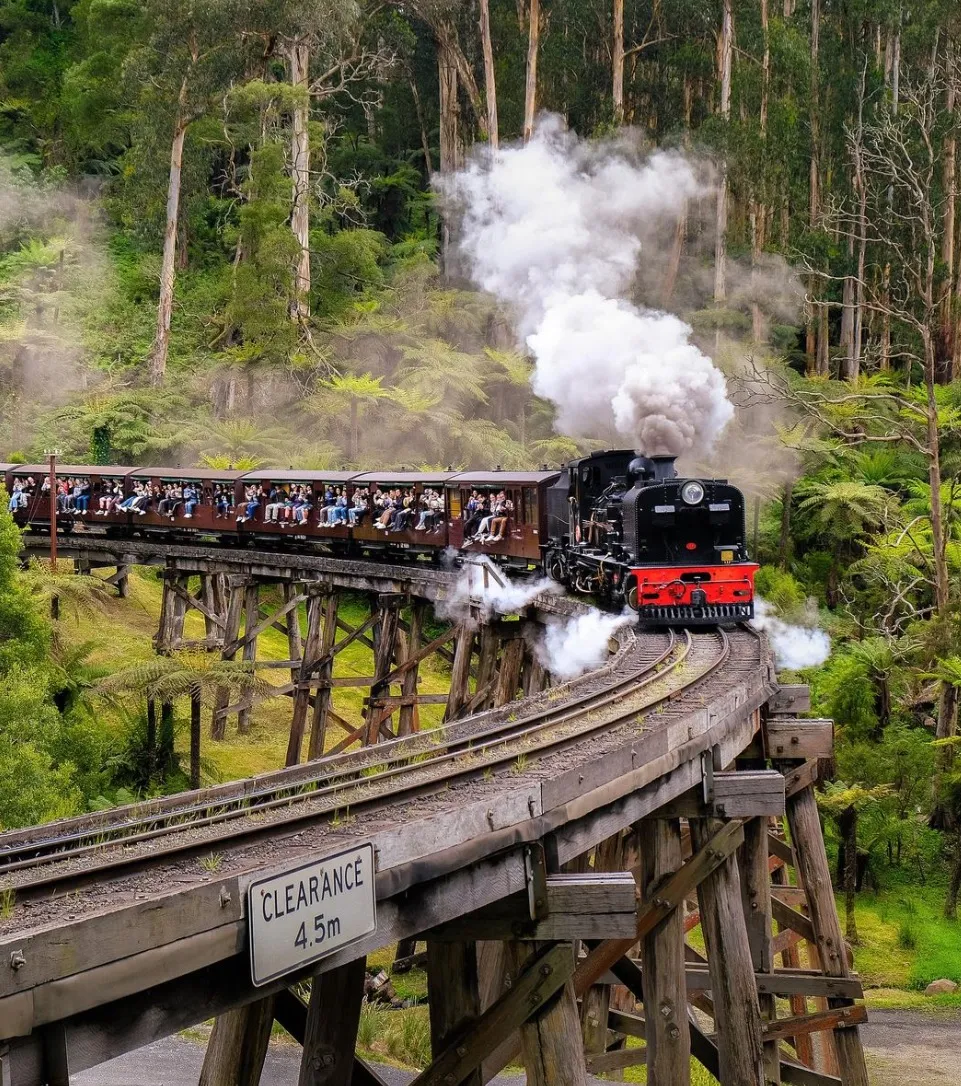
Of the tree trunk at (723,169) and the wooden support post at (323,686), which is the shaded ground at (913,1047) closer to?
the wooden support post at (323,686)

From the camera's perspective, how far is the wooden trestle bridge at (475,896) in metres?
4.40

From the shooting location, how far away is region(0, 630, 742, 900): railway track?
219 inches

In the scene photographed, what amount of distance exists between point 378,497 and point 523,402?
1612 cm

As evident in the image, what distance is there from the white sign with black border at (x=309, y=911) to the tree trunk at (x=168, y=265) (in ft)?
109

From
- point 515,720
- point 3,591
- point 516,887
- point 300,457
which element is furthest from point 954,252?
point 516,887

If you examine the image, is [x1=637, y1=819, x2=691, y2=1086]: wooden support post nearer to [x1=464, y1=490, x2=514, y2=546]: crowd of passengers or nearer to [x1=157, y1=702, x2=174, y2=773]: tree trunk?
[x1=464, y1=490, x2=514, y2=546]: crowd of passengers

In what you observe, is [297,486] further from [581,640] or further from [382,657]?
[581,640]

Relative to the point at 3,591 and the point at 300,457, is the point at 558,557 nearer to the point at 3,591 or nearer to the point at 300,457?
the point at 3,591

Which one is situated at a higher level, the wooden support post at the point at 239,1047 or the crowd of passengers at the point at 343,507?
the crowd of passengers at the point at 343,507

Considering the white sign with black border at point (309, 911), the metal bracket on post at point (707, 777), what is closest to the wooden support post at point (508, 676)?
the metal bracket on post at point (707, 777)

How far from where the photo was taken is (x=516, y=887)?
5941mm

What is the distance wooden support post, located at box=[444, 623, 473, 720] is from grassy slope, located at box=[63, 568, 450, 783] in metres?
4.77

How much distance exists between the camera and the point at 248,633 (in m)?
20.3

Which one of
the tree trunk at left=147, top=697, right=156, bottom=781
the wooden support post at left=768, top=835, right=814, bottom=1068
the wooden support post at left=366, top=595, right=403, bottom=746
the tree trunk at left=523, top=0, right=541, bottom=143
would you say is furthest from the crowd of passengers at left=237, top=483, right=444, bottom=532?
the tree trunk at left=523, top=0, right=541, bottom=143
